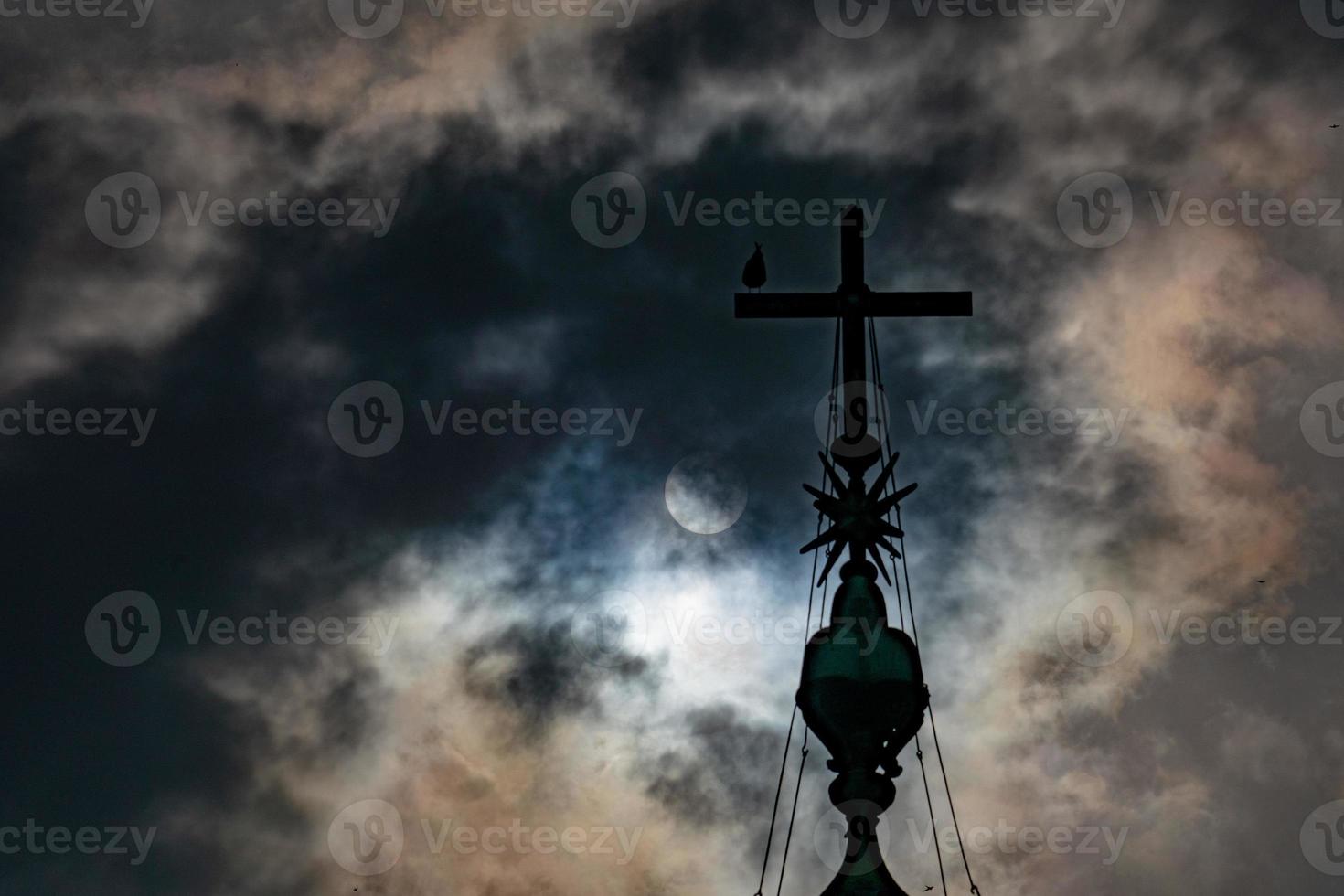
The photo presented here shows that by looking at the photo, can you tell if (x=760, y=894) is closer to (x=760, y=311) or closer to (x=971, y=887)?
(x=971, y=887)

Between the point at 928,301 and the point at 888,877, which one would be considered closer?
the point at 888,877

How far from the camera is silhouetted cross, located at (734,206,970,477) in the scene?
30.4m

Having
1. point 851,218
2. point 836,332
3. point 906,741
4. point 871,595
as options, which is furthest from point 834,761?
point 851,218

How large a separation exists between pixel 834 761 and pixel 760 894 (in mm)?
3935

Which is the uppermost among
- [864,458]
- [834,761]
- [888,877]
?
[864,458]

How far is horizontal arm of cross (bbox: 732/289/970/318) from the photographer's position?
30578mm

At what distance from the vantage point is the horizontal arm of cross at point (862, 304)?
1204 inches

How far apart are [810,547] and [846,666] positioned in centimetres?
275

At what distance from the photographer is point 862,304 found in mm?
30609

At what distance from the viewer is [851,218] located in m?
30.9

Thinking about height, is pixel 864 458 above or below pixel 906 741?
above

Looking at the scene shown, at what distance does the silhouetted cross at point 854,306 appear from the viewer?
30.4 metres

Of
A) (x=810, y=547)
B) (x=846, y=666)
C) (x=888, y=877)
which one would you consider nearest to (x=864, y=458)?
(x=810, y=547)

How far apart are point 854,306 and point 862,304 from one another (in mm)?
189
